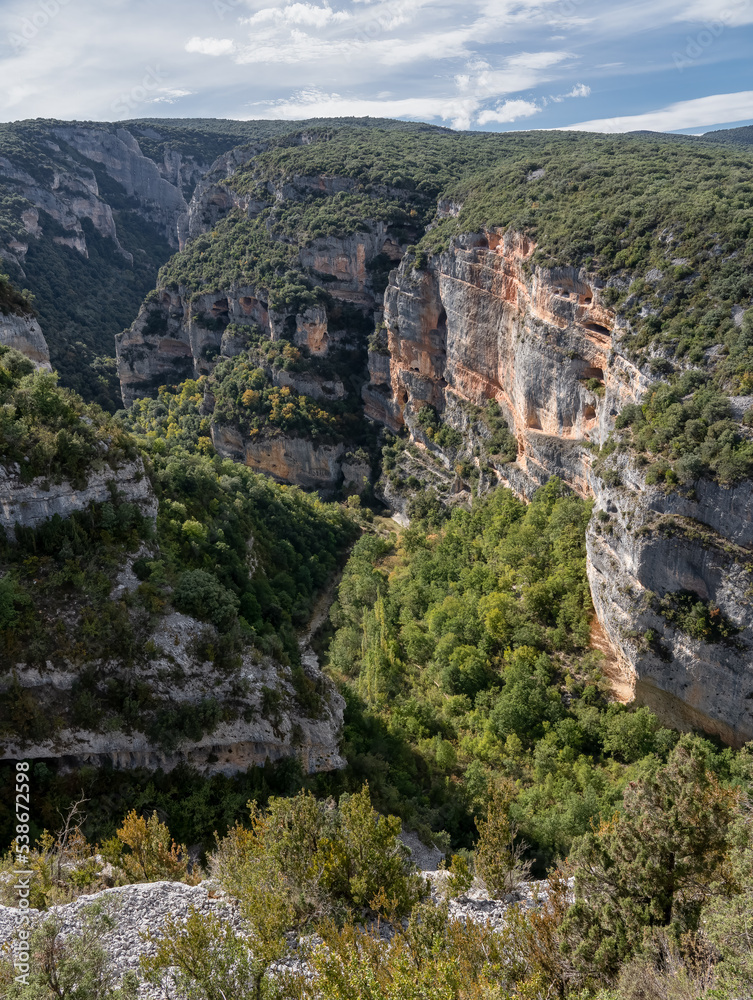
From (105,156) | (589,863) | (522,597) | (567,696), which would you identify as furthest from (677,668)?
(105,156)

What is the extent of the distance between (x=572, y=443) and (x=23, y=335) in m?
35.3

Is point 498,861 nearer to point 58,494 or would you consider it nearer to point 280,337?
point 58,494

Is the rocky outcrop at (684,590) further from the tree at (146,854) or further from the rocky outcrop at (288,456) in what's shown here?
the rocky outcrop at (288,456)

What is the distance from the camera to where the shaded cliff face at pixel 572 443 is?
25.4 meters

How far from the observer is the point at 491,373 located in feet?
182

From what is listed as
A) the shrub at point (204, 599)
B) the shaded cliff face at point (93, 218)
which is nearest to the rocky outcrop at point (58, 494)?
the shrub at point (204, 599)

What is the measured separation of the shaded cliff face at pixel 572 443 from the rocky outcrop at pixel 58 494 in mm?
23408

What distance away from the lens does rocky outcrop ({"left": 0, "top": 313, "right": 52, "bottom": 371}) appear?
28.9 metres

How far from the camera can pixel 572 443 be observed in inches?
1644

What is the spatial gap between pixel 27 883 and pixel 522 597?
28359mm

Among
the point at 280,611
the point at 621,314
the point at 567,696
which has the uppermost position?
the point at 621,314

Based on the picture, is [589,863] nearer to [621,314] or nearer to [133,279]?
[621,314]

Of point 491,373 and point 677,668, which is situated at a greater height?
point 491,373

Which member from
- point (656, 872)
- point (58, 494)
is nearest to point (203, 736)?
point (58, 494)
